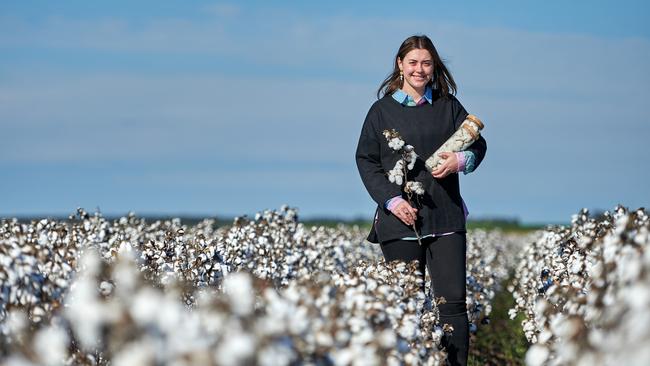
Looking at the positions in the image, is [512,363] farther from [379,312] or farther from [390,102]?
[379,312]

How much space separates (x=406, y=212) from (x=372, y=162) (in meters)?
0.76

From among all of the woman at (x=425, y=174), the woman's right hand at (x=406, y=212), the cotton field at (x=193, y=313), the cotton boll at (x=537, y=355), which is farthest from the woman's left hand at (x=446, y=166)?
the cotton boll at (x=537, y=355)

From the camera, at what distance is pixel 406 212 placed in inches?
345

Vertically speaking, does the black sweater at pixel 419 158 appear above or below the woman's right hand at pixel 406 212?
above

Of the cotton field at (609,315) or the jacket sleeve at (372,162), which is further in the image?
the jacket sleeve at (372,162)

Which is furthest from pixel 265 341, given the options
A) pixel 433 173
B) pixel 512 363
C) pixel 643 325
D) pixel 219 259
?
Answer: pixel 512 363

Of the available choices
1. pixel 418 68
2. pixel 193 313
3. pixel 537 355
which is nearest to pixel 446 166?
pixel 418 68

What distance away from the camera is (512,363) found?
45.6 feet

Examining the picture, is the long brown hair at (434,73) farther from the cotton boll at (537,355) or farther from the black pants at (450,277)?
the cotton boll at (537,355)

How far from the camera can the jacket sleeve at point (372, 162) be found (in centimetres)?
904

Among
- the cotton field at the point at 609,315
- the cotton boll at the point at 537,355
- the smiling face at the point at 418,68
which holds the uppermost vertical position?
the smiling face at the point at 418,68

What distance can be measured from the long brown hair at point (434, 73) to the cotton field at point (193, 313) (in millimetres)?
1710

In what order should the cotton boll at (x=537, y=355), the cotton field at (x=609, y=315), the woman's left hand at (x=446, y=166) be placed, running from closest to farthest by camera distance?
the cotton field at (x=609, y=315) < the cotton boll at (x=537, y=355) < the woman's left hand at (x=446, y=166)

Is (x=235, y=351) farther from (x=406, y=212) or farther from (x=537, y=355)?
(x=406, y=212)
